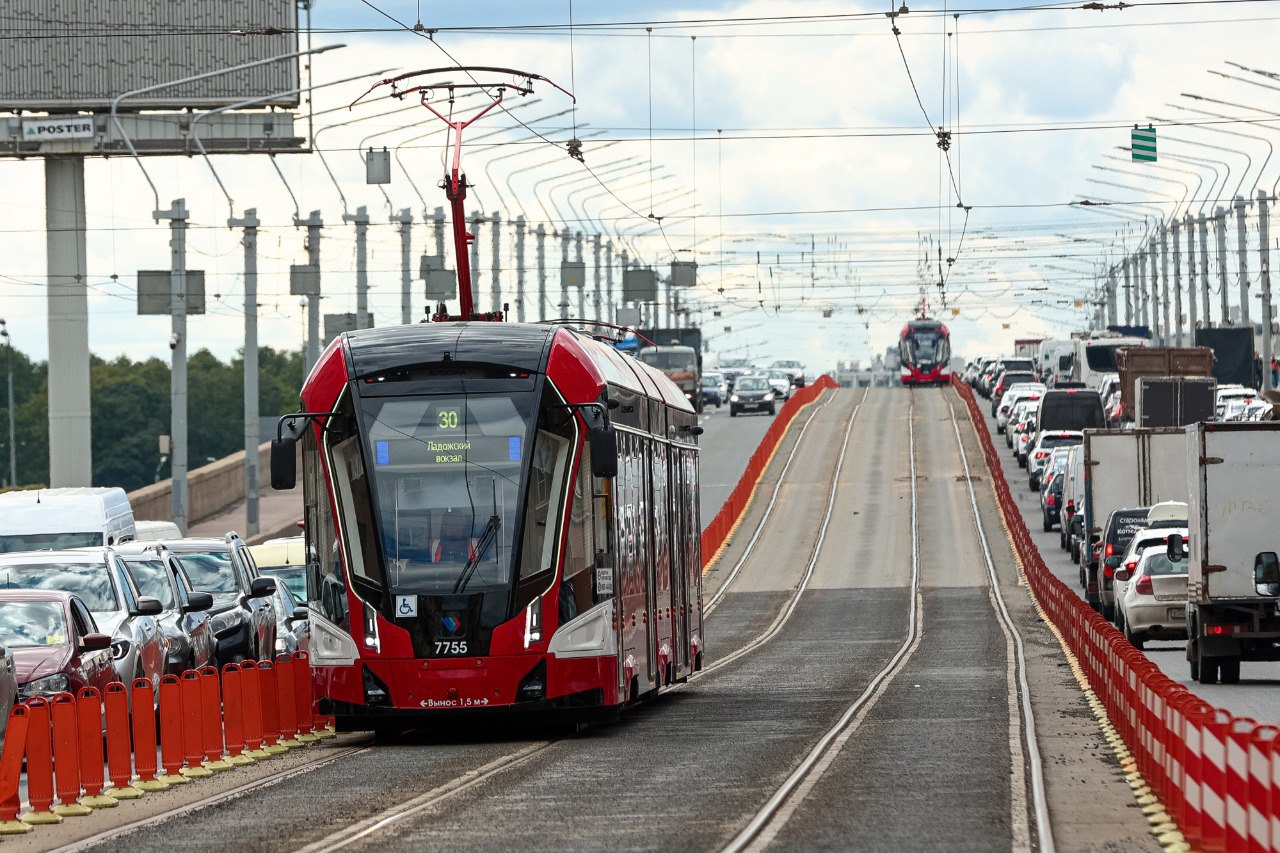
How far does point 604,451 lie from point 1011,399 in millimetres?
67577

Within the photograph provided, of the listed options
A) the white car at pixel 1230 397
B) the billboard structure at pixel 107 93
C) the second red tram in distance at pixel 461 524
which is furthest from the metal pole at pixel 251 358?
the second red tram in distance at pixel 461 524

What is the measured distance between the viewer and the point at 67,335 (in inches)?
2266

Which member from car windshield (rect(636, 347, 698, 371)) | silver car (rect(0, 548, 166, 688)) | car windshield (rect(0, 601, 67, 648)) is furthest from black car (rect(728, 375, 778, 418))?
car windshield (rect(0, 601, 67, 648))

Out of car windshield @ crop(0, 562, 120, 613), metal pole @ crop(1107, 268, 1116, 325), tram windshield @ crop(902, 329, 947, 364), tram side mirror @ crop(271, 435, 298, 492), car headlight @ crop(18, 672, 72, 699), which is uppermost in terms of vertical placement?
metal pole @ crop(1107, 268, 1116, 325)

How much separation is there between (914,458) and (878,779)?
61.0m

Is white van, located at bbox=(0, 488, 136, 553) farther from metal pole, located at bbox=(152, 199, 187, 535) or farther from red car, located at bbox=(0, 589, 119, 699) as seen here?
metal pole, located at bbox=(152, 199, 187, 535)

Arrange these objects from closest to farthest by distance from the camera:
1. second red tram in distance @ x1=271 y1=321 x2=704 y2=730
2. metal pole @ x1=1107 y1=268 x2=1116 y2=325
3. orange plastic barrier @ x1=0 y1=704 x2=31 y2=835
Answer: orange plastic barrier @ x1=0 y1=704 x2=31 y2=835, second red tram in distance @ x1=271 y1=321 x2=704 y2=730, metal pole @ x1=1107 y1=268 x2=1116 y2=325

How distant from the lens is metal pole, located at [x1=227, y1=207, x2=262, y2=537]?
170ft

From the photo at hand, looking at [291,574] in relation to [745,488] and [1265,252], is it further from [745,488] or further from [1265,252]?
[1265,252]

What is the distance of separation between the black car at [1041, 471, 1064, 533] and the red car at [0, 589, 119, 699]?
39.3 metres

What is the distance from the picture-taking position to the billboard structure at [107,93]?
5719 centimetres

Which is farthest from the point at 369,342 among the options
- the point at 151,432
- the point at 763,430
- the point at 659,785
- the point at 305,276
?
the point at 151,432

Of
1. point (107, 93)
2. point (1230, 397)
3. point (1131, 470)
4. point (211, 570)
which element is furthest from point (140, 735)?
point (1230, 397)

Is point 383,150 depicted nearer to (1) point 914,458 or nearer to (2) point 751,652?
(2) point 751,652
